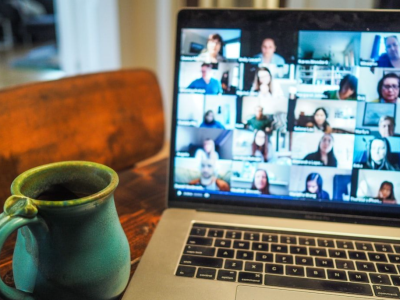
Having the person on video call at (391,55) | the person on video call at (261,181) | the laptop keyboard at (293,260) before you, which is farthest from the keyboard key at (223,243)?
the person on video call at (391,55)

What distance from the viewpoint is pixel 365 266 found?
47 centimetres

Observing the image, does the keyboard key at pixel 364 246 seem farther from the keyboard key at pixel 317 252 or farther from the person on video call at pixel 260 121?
the person on video call at pixel 260 121

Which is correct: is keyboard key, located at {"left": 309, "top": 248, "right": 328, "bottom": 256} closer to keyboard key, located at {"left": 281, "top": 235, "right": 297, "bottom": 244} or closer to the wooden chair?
keyboard key, located at {"left": 281, "top": 235, "right": 297, "bottom": 244}

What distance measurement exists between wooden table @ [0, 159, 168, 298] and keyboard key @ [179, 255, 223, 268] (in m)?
0.07

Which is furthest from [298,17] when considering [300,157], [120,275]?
[120,275]

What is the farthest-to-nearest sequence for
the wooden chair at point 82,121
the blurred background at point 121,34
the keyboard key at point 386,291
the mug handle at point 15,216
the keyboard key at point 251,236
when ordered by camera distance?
the blurred background at point 121,34 → the wooden chair at point 82,121 → the keyboard key at point 251,236 → the keyboard key at point 386,291 → the mug handle at point 15,216

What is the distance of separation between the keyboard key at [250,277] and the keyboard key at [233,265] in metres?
0.01

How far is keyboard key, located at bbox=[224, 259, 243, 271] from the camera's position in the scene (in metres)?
Answer: 0.47

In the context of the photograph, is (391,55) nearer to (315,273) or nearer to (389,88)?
(389,88)

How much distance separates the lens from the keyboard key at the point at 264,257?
1.60ft

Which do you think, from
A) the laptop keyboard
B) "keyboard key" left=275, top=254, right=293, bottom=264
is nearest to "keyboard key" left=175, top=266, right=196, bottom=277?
the laptop keyboard

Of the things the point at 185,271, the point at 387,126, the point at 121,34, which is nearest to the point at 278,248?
the point at 185,271

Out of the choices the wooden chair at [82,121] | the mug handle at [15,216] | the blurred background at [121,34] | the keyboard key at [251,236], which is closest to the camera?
the mug handle at [15,216]

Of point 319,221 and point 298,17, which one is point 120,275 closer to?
point 319,221
